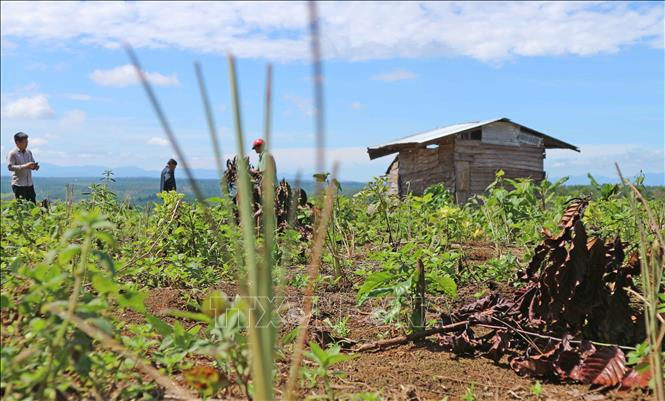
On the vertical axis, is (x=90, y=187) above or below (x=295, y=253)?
above

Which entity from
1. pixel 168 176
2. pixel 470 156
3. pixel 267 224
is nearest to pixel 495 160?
pixel 470 156

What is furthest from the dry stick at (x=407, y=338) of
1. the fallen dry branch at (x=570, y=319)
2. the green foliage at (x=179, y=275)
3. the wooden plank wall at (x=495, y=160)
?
the wooden plank wall at (x=495, y=160)

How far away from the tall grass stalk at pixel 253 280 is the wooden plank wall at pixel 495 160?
58.2 feet

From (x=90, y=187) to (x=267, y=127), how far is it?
18.1 ft

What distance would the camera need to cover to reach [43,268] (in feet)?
6.14

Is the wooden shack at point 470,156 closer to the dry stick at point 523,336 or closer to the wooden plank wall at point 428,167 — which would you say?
the wooden plank wall at point 428,167

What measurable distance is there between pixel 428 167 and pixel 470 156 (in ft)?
4.00

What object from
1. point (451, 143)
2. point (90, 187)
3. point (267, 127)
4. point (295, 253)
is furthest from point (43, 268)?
point (451, 143)

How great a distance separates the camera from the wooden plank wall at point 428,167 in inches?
746

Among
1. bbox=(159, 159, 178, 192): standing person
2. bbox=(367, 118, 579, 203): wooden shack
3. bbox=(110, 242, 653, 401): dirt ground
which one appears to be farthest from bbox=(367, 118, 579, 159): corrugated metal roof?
bbox=(110, 242, 653, 401): dirt ground

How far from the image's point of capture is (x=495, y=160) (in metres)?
19.3

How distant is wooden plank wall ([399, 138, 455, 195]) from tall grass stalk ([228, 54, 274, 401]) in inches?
682

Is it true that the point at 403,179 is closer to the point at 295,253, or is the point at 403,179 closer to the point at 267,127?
the point at 295,253

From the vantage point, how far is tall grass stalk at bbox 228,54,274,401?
1357mm
